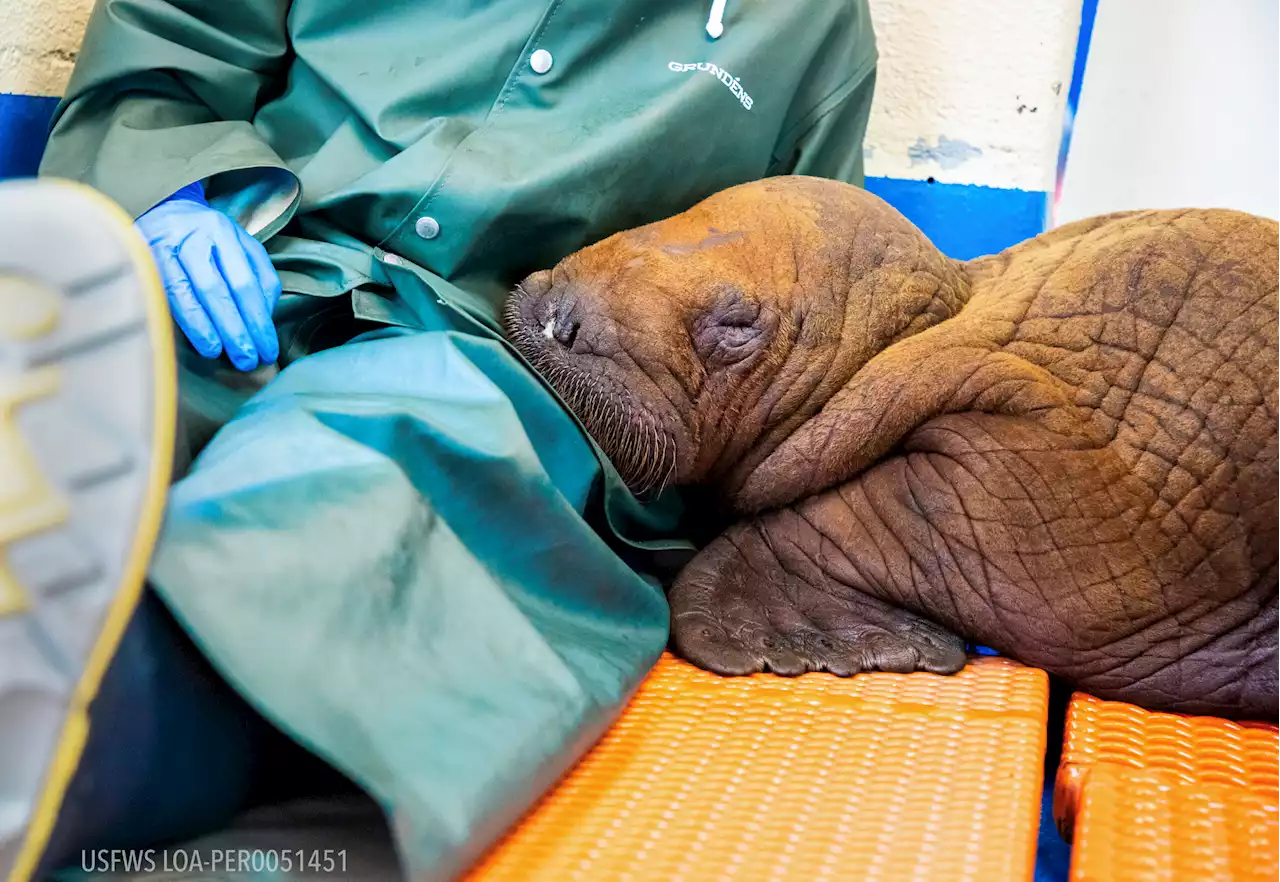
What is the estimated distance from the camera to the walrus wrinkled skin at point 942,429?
162cm

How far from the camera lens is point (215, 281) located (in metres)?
1.57

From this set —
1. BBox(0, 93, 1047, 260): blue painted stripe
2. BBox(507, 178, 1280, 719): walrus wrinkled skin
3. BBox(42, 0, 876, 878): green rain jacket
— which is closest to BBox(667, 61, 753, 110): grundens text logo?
BBox(42, 0, 876, 878): green rain jacket

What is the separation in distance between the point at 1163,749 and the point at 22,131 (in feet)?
6.57

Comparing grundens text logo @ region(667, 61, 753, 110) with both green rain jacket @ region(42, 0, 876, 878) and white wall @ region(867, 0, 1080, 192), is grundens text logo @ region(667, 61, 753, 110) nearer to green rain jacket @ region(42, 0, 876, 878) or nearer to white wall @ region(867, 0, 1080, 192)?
green rain jacket @ region(42, 0, 876, 878)

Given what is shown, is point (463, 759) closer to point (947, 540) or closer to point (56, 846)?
point (56, 846)

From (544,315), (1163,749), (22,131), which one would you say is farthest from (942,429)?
(22,131)

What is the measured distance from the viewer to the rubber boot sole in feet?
2.82

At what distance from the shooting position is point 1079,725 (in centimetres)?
156

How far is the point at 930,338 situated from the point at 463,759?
1031 millimetres

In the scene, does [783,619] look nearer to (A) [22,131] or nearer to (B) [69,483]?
(B) [69,483]

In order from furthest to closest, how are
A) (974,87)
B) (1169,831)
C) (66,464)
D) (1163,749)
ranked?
(974,87), (1163,749), (1169,831), (66,464)

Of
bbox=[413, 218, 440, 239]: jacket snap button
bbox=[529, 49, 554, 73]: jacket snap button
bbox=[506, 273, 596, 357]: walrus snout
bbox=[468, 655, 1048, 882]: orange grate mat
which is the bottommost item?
bbox=[468, 655, 1048, 882]: orange grate mat

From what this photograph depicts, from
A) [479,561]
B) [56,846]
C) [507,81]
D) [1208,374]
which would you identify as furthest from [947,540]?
[56,846]

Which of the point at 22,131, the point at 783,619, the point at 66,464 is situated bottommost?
the point at 783,619
